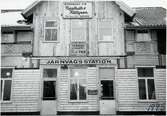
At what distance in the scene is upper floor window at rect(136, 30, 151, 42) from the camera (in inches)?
530

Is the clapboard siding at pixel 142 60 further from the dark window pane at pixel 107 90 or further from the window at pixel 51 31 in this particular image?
the window at pixel 51 31

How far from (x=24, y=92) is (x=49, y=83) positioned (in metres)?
1.45

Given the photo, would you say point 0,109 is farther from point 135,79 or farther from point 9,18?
point 135,79

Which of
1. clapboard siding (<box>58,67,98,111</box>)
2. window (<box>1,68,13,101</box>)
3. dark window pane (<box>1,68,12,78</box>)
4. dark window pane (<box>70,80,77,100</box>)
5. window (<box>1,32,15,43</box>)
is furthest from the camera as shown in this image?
window (<box>1,32,15,43</box>)

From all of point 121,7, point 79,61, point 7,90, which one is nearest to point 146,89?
point 79,61

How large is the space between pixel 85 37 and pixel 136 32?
301 cm

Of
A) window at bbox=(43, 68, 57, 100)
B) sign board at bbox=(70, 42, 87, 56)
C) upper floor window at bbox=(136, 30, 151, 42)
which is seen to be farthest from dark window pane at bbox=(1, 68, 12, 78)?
upper floor window at bbox=(136, 30, 151, 42)

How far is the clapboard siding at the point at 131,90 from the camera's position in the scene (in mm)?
12727

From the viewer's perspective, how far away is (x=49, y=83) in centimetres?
1301

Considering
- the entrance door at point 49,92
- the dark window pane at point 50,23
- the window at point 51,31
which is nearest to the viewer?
the entrance door at point 49,92

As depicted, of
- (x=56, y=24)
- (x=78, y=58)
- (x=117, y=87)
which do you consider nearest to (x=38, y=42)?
(x=56, y=24)

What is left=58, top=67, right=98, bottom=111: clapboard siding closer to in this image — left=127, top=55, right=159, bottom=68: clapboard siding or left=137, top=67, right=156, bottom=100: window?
left=127, top=55, right=159, bottom=68: clapboard siding

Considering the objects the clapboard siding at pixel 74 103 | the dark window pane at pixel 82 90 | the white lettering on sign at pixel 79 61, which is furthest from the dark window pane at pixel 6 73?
the dark window pane at pixel 82 90

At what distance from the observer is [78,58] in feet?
42.8
